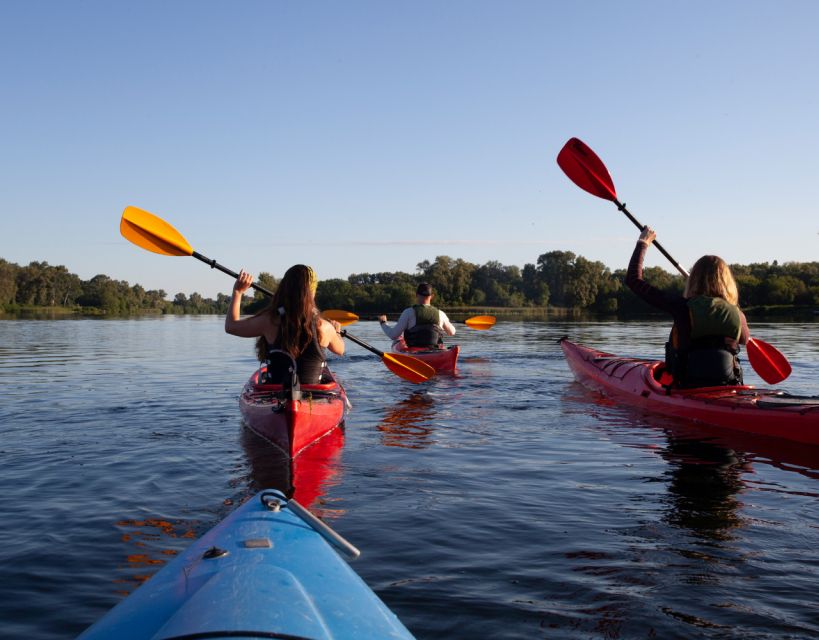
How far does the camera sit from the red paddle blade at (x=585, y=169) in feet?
30.5

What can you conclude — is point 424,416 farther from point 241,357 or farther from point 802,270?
point 802,270

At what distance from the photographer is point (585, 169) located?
9.34m

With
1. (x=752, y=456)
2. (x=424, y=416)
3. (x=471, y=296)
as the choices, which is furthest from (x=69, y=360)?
(x=471, y=296)

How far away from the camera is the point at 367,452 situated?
630 centimetres

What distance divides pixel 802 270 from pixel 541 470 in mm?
86077

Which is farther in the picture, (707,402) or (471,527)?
(707,402)

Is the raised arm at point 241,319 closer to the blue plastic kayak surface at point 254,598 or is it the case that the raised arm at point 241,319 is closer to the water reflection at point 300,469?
the water reflection at point 300,469

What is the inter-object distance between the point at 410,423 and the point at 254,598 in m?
6.12

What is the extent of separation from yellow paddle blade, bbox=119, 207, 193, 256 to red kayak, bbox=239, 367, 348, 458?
171 cm

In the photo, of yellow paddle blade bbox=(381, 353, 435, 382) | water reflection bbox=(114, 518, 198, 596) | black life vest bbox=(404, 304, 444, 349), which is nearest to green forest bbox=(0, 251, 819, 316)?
black life vest bbox=(404, 304, 444, 349)

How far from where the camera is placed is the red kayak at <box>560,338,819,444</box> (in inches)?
251

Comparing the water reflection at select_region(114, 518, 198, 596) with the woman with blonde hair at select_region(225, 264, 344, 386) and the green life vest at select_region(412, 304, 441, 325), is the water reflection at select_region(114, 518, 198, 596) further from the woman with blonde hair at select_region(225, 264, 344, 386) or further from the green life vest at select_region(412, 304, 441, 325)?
the green life vest at select_region(412, 304, 441, 325)

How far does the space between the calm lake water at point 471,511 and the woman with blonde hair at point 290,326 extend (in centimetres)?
88

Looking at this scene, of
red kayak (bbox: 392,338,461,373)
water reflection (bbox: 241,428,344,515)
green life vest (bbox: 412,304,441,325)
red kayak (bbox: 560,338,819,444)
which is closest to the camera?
water reflection (bbox: 241,428,344,515)
